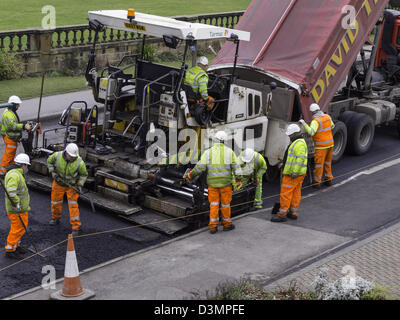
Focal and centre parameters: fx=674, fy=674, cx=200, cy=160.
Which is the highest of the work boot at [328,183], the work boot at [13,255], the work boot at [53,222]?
the work boot at [328,183]

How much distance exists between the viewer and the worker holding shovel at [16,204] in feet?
30.1

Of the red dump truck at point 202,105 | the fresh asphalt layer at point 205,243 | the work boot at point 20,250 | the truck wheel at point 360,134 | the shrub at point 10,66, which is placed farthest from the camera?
the shrub at point 10,66

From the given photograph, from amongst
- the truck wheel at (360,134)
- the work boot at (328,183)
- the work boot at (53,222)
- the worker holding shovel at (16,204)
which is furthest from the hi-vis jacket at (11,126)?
the truck wheel at (360,134)

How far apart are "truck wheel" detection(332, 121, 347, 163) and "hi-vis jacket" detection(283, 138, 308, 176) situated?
3.30 meters

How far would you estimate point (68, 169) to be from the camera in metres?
10.2

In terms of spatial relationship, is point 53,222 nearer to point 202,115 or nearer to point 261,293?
point 202,115

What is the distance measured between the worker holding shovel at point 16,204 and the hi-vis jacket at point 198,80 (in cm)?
316

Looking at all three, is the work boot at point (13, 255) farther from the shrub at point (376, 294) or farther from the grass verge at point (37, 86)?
the grass verge at point (37, 86)

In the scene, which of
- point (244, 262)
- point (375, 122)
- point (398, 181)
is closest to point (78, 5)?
point (375, 122)

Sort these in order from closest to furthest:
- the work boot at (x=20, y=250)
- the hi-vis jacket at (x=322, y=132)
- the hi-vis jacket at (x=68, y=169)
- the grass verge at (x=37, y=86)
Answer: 1. the work boot at (x=20, y=250)
2. the hi-vis jacket at (x=68, y=169)
3. the hi-vis jacket at (x=322, y=132)
4. the grass verge at (x=37, y=86)

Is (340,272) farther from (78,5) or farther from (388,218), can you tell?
(78,5)

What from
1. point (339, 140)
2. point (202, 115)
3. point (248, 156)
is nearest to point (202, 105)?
point (202, 115)

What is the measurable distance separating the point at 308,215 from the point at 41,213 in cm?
445

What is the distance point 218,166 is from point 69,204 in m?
2.34
